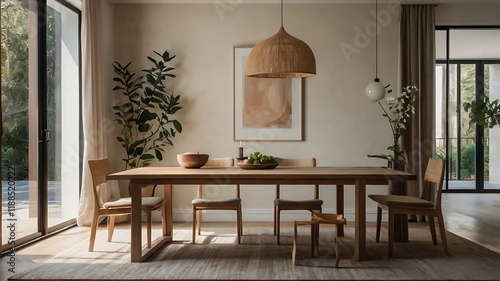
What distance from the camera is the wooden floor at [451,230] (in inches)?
149

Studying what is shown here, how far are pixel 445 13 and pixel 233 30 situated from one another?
2.89m

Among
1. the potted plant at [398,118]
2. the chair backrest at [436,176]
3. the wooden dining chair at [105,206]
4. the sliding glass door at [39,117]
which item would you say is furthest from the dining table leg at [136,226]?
the potted plant at [398,118]

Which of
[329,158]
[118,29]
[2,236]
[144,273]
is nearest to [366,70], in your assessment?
[329,158]

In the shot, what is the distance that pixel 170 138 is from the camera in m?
5.94

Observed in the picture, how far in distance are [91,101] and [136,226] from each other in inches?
82.9

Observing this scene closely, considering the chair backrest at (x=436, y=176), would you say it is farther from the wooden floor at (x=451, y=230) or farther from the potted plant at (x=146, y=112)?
the potted plant at (x=146, y=112)

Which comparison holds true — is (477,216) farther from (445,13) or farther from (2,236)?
(2,236)

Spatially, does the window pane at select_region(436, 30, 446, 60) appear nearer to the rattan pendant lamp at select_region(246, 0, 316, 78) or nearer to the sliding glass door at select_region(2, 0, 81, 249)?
the rattan pendant lamp at select_region(246, 0, 316, 78)

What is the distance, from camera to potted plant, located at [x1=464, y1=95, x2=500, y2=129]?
24.7 ft

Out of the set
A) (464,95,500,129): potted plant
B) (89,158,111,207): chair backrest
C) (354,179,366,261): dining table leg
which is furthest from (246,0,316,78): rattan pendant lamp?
(464,95,500,129): potted plant

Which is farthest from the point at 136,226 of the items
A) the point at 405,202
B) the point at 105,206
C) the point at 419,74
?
the point at 419,74

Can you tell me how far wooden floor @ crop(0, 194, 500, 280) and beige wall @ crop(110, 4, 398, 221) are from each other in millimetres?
1040

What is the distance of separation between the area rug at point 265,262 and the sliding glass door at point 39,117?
653 millimetres

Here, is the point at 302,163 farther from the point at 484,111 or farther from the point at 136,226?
the point at 484,111
